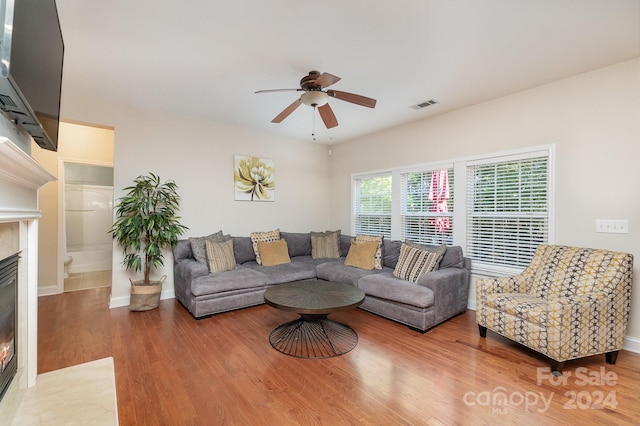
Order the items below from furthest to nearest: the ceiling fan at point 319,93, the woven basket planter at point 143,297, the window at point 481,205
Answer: the woven basket planter at point 143,297 < the window at point 481,205 < the ceiling fan at point 319,93

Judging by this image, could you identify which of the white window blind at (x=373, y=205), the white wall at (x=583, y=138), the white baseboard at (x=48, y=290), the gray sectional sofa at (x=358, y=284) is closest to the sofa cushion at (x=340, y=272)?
the gray sectional sofa at (x=358, y=284)

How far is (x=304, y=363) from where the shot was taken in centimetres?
237

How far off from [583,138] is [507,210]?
3.25 ft

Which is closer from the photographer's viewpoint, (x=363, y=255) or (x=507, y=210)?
(x=507, y=210)

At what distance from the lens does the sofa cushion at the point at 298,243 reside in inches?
195

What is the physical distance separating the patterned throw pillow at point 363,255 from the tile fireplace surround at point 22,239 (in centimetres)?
→ 327

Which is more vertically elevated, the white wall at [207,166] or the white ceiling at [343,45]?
the white ceiling at [343,45]

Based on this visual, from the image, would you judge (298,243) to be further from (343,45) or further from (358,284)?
(343,45)

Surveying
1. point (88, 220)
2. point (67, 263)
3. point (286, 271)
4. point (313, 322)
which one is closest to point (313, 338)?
point (313, 322)

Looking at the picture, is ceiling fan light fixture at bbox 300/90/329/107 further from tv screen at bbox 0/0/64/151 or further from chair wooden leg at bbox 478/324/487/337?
chair wooden leg at bbox 478/324/487/337

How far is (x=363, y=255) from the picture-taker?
4.13 metres

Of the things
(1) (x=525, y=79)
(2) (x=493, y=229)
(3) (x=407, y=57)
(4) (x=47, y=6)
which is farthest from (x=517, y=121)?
(4) (x=47, y=6)

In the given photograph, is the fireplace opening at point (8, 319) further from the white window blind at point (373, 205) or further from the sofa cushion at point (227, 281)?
the white window blind at point (373, 205)

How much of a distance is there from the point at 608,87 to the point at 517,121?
76 centimetres
